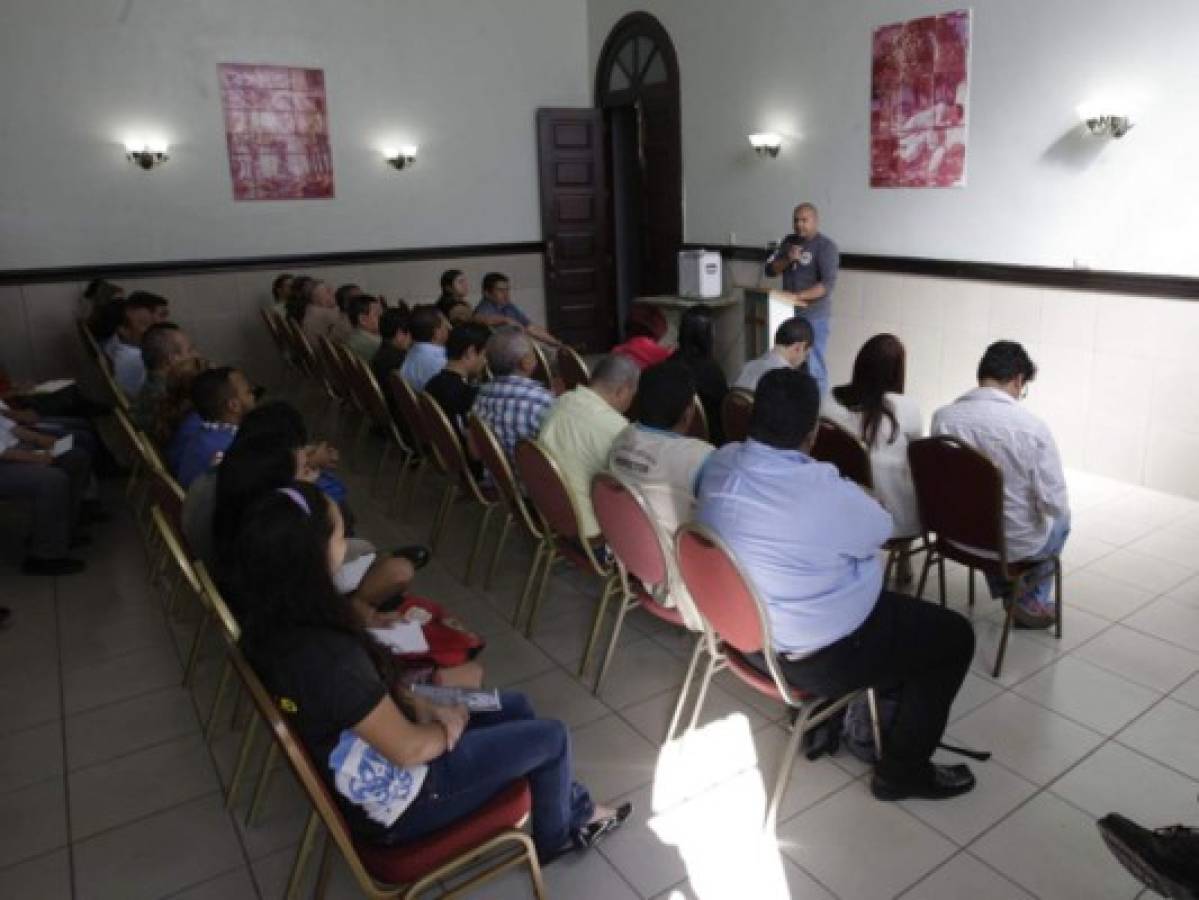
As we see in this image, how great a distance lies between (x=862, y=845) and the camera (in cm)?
211

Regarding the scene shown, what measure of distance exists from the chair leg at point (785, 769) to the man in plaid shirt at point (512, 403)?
1506 millimetres

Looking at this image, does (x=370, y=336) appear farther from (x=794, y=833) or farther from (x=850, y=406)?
(x=794, y=833)

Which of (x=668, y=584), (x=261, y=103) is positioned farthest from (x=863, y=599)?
(x=261, y=103)

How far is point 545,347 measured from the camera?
22.9 feet

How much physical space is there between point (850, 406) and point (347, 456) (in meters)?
3.61

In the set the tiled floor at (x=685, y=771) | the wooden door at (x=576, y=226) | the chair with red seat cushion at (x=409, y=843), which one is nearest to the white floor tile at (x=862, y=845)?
the tiled floor at (x=685, y=771)

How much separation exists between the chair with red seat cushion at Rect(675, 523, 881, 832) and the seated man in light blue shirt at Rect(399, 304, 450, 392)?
2.56 m

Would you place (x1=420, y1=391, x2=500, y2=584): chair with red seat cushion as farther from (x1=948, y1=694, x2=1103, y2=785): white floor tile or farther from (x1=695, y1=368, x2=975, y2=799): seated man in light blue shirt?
(x1=948, y1=694, x2=1103, y2=785): white floor tile

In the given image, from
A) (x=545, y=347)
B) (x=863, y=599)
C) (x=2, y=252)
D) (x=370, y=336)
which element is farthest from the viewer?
(x=545, y=347)

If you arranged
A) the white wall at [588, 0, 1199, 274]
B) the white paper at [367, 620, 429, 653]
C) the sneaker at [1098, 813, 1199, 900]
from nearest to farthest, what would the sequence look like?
1. the sneaker at [1098, 813, 1199, 900]
2. the white paper at [367, 620, 429, 653]
3. the white wall at [588, 0, 1199, 274]

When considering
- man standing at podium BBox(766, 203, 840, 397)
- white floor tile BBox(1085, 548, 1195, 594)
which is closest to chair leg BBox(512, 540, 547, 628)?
→ white floor tile BBox(1085, 548, 1195, 594)

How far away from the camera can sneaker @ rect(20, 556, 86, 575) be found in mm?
3930

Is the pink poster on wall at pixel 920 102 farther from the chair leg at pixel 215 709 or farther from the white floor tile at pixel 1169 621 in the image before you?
the chair leg at pixel 215 709

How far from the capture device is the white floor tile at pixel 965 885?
1.94m
